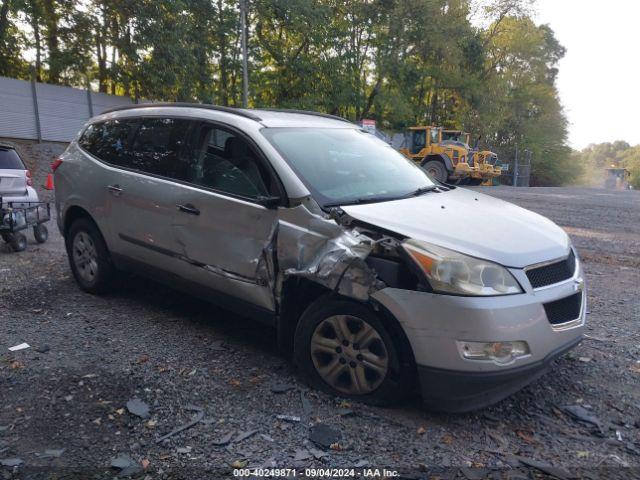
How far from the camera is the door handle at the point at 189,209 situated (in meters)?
3.86

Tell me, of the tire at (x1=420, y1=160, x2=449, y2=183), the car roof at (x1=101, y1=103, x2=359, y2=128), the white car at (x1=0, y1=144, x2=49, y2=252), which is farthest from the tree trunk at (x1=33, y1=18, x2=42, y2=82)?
the car roof at (x1=101, y1=103, x2=359, y2=128)

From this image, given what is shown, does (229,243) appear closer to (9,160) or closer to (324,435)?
(324,435)

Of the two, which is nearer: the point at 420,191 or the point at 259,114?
the point at 420,191

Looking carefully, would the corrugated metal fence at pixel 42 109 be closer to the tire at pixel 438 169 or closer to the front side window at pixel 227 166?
the tire at pixel 438 169

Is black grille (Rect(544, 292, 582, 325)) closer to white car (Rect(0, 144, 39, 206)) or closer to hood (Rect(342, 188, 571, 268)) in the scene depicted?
hood (Rect(342, 188, 571, 268))

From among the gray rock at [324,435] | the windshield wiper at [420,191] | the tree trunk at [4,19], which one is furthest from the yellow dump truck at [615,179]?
the gray rock at [324,435]

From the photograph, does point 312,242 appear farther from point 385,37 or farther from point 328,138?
point 385,37

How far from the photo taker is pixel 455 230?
3.02m

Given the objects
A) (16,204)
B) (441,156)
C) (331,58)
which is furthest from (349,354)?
(331,58)

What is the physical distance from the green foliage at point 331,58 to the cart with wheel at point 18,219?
41.8 feet

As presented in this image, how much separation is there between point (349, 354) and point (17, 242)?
6.33 m

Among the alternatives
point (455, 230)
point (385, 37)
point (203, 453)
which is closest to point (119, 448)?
point (203, 453)

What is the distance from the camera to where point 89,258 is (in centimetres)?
505

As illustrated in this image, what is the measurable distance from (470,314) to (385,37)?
3136 cm
